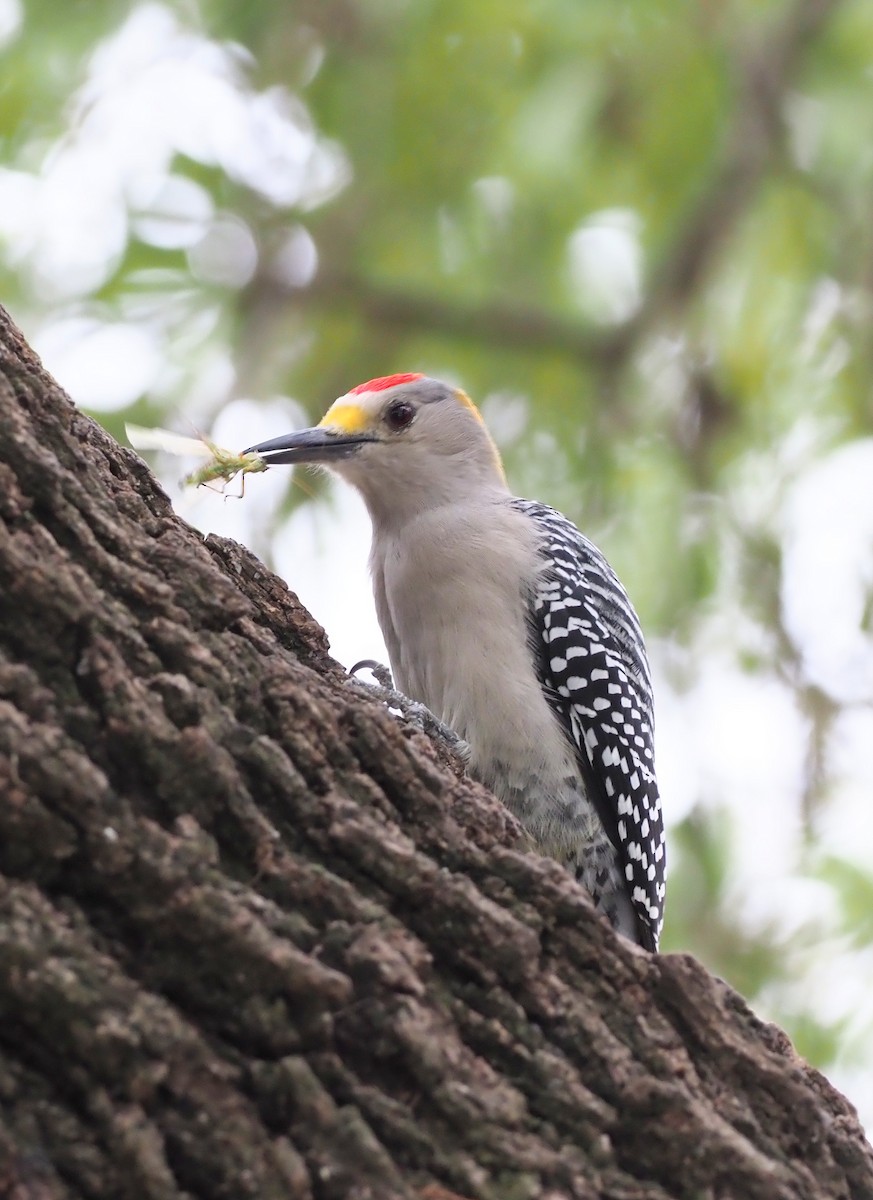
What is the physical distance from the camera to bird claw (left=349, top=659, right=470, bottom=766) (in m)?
3.68

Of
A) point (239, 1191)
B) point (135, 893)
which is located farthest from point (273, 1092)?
point (135, 893)

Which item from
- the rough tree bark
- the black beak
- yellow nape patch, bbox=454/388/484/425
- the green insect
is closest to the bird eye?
the black beak

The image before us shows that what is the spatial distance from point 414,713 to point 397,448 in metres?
1.33

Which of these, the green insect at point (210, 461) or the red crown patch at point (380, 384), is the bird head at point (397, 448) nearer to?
the red crown patch at point (380, 384)

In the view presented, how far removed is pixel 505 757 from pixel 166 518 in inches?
67.6

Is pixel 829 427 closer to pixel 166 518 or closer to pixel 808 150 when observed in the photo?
pixel 808 150

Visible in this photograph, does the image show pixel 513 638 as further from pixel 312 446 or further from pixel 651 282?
pixel 651 282

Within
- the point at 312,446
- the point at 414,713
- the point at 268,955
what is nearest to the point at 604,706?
the point at 414,713

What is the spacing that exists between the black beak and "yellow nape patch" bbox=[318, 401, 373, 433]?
0.02 metres

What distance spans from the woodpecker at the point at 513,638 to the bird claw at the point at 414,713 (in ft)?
0.17

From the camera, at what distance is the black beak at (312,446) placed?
447cm

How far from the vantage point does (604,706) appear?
4188 mm

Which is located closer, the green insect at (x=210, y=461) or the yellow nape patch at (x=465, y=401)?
the green insect at (x=210, y=461)

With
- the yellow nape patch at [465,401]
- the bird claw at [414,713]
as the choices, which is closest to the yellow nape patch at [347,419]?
the yellow nape patch at [465,401]
